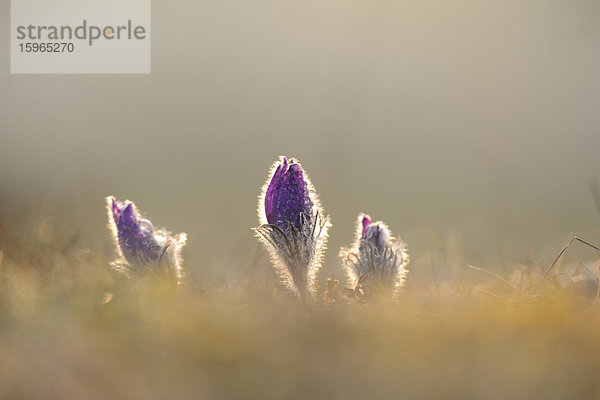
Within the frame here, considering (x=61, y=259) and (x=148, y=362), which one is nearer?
(x=148, y=362)

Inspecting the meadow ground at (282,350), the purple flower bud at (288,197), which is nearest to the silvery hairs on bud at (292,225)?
the purple flower bud at (288,197)

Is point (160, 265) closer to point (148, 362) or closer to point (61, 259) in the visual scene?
point (61, 259)

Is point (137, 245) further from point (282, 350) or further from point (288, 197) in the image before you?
point (282, 350)

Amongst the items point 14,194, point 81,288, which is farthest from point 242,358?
point 14,194

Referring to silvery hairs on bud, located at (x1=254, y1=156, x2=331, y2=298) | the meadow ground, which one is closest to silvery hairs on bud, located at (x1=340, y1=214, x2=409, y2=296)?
silvery hairs on bud, located at (x1=254, y1=156, x2=331, y2=298)

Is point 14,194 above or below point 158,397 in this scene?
above

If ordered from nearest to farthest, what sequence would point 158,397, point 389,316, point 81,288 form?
point 158,397 → point 389,316 → point 81,288

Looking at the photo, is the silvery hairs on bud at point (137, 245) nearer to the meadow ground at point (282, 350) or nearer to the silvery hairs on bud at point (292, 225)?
the silvery hairs on bud at point (292, 225)
